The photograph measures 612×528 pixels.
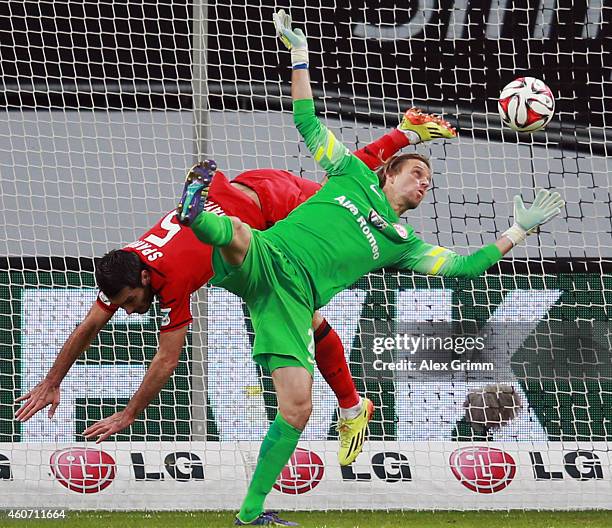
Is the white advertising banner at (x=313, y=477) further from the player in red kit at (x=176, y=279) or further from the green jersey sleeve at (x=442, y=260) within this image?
the green jersey sleeve at (x=442, y=260)

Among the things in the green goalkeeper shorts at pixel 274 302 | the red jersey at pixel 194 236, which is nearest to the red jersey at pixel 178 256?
the red jersey at pixel 194 236

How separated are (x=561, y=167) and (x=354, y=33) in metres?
1.89

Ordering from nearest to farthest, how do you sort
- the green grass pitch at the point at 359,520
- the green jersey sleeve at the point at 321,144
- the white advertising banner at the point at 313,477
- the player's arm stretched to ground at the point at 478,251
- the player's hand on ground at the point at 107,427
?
the player's hand on ground at the point at 107,427 → the green jersey sleeve at the point at 321,144 → the player's arm stretched to ground at the point at 478,251 → the green grass pitch at the point at 359,520 → the white advertising banner at the point at 313,477

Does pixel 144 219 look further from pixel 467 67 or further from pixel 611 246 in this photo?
pixel 611 246

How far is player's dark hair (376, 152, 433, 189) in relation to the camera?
16.4 ft

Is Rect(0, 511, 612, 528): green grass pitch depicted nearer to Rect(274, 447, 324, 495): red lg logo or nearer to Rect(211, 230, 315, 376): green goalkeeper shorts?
Rect(274, 447, 324, 495): red lg logo

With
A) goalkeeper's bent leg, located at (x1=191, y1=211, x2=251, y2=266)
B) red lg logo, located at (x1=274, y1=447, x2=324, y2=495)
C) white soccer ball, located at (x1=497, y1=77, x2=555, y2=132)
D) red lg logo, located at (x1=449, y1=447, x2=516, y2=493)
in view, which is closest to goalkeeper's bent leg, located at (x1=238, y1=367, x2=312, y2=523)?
goalkeeper's bent leg, located at (x1=191, y1=211, x2=251, y2=266)

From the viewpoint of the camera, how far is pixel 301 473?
671 centimetres

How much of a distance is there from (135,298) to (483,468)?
10.1 feet

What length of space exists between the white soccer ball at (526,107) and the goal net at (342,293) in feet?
6.59

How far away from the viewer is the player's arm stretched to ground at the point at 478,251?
4938 mm

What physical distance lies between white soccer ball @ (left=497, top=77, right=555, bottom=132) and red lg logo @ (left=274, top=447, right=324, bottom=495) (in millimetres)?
2556

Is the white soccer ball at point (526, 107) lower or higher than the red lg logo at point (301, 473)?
higher

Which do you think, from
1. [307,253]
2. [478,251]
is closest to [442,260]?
[478,251]
